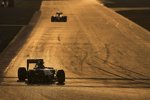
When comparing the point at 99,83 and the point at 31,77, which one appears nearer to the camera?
the point at 31,77

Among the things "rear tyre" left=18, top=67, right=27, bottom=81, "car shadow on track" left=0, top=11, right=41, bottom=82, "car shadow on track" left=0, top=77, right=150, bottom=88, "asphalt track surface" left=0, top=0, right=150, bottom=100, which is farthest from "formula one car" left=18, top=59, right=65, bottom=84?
"car shadow on track" left=0, top=11, right=41, bottom=82

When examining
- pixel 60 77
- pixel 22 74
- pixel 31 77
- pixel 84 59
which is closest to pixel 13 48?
pixel 84 59

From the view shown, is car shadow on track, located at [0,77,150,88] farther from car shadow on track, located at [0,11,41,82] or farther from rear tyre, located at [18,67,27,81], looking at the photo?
car shadow on track, located at [0,11,41,82]

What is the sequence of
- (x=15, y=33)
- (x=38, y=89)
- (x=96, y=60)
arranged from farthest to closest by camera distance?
(x=15, y=33), (x=96, y=60), (x=38, y=89)

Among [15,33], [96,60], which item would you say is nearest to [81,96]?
[96,60]

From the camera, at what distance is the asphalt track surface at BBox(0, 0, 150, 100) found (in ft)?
79.9

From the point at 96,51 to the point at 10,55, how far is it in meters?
7.31

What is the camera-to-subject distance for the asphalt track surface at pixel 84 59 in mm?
24344

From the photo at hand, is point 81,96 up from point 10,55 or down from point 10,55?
up

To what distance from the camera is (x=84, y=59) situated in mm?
43375

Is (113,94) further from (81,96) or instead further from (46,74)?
(46,74)

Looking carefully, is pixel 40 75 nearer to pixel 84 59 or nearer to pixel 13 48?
pixel 84 59

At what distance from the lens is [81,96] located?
22.4 metres

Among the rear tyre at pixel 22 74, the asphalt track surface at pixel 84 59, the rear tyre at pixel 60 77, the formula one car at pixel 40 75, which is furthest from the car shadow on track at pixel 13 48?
the rear tyre at pixel 60 77
